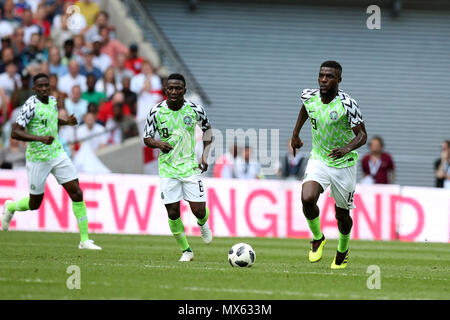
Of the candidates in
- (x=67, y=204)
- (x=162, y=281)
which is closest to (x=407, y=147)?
(x=67, y=204)

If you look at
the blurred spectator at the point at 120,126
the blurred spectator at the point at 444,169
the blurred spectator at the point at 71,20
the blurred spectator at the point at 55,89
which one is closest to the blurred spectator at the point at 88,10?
the blurred spectator at the point at 71,20

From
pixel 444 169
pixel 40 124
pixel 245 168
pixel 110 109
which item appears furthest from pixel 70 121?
pixel 444 169

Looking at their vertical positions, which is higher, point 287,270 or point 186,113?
point 186,113

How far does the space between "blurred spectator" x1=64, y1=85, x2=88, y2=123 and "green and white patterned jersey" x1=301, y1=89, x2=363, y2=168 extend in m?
11.9

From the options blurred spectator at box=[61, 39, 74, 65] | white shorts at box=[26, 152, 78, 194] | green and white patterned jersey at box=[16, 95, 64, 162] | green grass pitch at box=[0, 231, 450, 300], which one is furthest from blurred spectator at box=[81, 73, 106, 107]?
white shorts at box=[26, 152, 78, 194]

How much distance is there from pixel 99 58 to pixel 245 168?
537 cm

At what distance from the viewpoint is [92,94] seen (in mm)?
24281

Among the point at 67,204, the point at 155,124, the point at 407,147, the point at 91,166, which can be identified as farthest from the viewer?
the point at 407,147

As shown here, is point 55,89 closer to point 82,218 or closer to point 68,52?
point 68,52

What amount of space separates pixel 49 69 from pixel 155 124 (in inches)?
467

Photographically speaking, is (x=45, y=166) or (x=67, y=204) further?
(x=67, y=204)

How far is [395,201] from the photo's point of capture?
70.5 ft

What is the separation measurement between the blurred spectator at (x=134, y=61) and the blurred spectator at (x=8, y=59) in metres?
2.90
